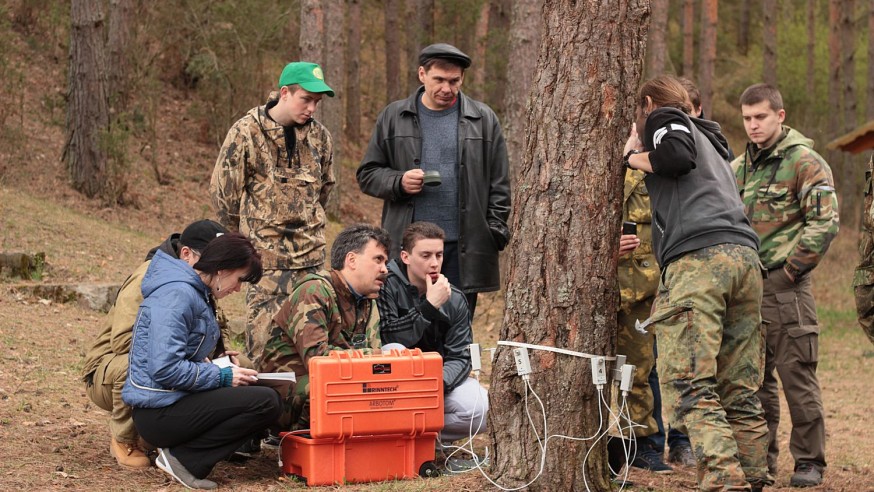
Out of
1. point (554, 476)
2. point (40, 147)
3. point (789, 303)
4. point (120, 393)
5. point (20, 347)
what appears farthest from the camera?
point (40, 147)

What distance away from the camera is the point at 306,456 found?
15.9ft

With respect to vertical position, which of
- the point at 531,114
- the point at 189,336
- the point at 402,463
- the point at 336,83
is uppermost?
the point at 336,83

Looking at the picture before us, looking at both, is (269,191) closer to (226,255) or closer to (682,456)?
(226,255)

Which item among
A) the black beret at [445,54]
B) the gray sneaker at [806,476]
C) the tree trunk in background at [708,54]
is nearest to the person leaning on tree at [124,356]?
the black beret at [445,54]

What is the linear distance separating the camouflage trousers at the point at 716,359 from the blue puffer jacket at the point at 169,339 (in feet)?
7.12

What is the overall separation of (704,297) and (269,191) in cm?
268

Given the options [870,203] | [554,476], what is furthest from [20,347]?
[870,203]

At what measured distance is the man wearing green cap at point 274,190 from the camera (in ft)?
18.5

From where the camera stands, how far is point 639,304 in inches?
205

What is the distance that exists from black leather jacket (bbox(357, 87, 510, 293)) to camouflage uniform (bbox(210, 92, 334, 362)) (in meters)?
0.44

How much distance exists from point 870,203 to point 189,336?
3.56 meters

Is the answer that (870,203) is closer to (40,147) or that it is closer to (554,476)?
(554,476)

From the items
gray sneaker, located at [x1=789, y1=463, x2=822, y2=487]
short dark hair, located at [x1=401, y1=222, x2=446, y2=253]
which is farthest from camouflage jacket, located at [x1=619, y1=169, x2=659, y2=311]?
gray sneaker, located at [x1=789, y1=463, x2=822, y2=487]

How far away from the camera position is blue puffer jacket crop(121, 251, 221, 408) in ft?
15.2
